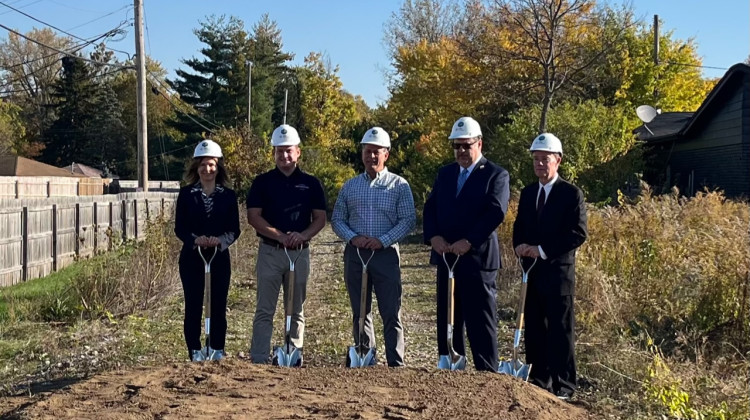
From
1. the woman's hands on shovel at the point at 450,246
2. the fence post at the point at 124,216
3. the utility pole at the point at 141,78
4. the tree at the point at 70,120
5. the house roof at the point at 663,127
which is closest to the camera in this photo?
the woman's hands on shovel at the point at 450,246

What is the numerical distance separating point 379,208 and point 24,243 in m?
10.9

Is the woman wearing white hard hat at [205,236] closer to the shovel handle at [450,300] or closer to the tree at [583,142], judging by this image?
the shovel handle at [450,300]

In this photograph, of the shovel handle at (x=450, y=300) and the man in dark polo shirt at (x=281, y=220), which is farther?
the man in dark polo shirt at (x=281, y=220)

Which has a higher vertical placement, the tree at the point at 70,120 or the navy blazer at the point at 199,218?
the tree at the point at 70,120

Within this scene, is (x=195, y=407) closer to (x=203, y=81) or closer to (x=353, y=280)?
(x=353, y=280)

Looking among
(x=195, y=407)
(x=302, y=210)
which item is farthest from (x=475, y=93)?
(x=195, y=407)

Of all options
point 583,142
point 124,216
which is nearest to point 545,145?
point 583,142

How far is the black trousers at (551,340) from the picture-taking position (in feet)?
20.8

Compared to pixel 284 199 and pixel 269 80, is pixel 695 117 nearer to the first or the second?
pixel 284 199

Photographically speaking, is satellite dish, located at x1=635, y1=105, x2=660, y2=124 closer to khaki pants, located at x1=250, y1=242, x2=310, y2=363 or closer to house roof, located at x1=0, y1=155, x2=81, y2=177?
khaki pants, located at x1=250, y1=242, x2=310, y2=363

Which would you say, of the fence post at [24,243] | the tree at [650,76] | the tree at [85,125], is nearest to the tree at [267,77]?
the tree at [85,125]

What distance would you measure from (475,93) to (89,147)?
4327 cm

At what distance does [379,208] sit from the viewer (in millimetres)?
6895

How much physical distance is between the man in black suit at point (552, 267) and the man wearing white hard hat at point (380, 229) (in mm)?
1061
